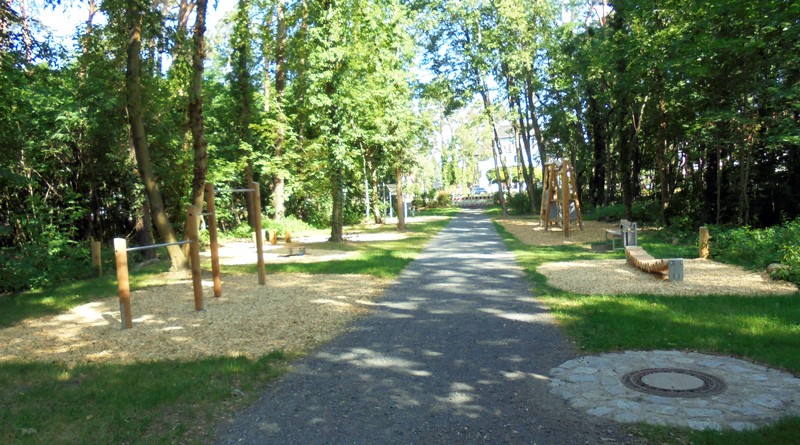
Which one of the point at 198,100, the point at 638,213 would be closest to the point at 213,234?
the point at 198,100

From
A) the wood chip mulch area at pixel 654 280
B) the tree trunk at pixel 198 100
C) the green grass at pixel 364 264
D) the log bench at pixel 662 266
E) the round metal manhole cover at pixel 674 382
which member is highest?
the tree trunk at pixel 198 100

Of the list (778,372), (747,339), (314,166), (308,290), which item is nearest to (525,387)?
(778,372)

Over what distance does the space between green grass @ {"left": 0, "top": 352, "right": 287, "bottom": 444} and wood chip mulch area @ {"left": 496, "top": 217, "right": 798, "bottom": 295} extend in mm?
5440

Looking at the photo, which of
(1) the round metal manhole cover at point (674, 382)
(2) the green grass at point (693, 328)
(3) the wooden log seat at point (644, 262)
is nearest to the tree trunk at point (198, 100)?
(2) the green grass at point (693, 328)

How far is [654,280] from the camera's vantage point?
9195 mm

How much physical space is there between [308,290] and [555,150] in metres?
27.3

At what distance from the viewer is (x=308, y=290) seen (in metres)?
9.74

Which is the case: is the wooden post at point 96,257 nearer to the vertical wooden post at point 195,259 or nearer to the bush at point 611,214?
the vertical wooden post at point 195,259

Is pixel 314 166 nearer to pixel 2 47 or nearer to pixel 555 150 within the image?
pixel 2 47

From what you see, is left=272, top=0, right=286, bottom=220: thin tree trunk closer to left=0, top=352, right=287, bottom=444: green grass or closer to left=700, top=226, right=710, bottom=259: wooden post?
left=700, top=226, right=710, bottom=259: wooden post

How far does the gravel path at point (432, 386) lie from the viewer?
145 inches

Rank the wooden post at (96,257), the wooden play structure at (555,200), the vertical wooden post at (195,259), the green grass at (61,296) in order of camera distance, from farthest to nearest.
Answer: the wooden play structure at (555,200)
the wooden post at (96,257)
the green grass at (61,296)
the vertical wooden post at (195,259)

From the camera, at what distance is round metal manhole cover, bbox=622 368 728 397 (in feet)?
13.9

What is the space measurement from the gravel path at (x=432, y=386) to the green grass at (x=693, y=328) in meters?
0.33
